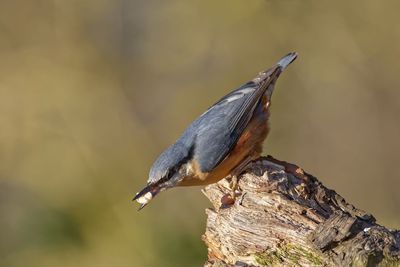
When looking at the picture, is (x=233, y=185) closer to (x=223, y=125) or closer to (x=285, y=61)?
(x=223, y=125)

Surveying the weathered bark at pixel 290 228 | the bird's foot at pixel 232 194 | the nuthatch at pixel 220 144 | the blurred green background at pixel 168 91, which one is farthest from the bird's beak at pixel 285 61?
the blurred green background at pixel 168 91

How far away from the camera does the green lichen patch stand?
10.6 feet

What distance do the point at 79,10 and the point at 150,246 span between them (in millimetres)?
2156

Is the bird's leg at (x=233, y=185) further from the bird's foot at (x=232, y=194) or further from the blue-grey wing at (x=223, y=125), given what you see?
the blue-grey wing at (x=223, y=125)

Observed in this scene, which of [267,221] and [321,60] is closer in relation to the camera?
[267,221]

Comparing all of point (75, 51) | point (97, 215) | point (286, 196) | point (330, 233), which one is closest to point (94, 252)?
point (97, 215)

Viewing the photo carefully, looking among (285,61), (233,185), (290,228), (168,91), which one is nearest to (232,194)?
(233,185)

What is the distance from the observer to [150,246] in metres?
5.41

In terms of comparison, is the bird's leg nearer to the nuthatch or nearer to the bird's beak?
the nuthatch

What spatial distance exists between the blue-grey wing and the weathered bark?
0.20 meters

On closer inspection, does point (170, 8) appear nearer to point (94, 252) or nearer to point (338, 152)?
point (338, 152)

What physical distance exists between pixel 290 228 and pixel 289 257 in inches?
5.2

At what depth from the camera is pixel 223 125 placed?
4328 millimetres

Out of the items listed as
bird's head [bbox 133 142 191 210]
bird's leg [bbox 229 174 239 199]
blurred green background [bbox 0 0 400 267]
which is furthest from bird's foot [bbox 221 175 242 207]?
blurred green background [bbox 0 0 400 267]
